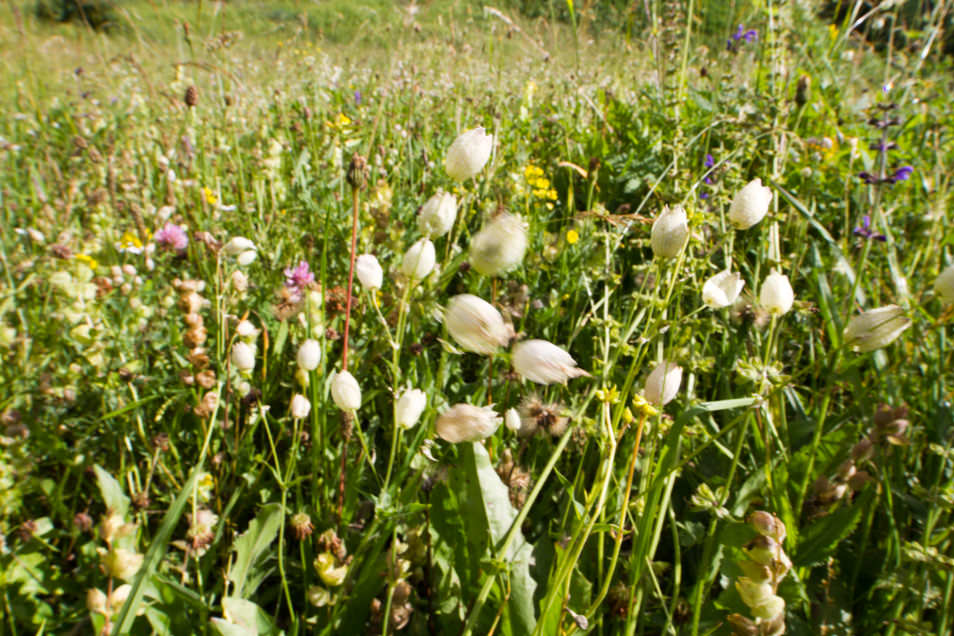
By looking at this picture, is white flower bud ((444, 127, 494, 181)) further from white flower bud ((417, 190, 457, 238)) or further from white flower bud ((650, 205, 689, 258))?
white flower bud ((650, 205, 689, 258))

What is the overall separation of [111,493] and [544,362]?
28.9 inches

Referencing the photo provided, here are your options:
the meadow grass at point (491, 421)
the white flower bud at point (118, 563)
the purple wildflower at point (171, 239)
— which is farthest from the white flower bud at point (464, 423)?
the purple wildflower at point (171, 239)

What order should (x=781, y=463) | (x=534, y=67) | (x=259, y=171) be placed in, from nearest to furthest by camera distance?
(x=781, y=463) → (x=259, y=171) → (x=534, y=67)

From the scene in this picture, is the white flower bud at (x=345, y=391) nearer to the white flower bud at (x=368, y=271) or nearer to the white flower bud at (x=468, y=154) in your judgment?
the white flower bud at (x=368, y=271)

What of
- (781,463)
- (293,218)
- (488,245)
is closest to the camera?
(488,245)

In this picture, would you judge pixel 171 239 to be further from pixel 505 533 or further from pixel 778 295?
pixel 778 295

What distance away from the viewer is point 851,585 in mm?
914

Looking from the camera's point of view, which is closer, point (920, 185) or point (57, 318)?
point (57, 318)

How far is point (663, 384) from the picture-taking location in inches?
24.6

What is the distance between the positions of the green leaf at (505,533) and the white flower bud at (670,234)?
0.37 m

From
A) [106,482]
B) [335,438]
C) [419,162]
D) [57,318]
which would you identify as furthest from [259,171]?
[106,482]

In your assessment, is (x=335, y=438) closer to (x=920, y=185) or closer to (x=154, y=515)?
(x=154, y=515)

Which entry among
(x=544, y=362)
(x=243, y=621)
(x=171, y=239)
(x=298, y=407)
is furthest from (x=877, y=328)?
(x=171, y=239)

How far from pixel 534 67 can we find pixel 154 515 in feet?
12.6
